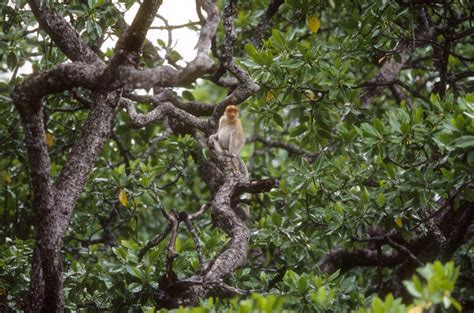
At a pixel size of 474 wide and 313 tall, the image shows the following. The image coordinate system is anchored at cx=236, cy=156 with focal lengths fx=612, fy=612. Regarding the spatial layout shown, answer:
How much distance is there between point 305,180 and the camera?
16.4 feet

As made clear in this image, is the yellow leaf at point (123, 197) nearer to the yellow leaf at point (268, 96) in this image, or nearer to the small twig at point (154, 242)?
the small twig at point (154, 242)

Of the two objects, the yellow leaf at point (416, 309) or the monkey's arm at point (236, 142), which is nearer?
the yellow leaf at point (416, 309)

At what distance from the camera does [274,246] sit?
5145mm

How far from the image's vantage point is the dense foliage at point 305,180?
4363mm

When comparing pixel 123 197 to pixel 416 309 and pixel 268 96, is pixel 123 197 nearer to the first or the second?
pixel 268 96

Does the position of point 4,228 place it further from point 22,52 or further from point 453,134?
point 453,134

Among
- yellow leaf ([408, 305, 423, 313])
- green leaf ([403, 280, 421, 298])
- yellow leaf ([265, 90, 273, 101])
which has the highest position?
yellow leaf ([265, 90, 273, 101])

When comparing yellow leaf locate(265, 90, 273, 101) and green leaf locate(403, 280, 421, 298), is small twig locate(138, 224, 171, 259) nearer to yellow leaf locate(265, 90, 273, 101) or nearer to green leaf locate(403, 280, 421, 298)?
yellow leaf locate(265, 90, 273, 101)

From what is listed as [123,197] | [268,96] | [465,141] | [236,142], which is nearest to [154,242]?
[123,197]

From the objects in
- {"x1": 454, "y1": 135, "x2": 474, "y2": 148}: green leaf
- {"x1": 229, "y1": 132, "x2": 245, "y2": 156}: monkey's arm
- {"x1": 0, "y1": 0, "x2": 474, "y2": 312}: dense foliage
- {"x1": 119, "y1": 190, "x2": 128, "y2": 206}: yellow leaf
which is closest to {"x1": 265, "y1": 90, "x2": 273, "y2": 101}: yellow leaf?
{"x1": 0, "y1": 0, "x2": 474, "y2": 312}: dense foliage

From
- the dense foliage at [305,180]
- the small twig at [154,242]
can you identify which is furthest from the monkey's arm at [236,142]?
the small twig at [154,242]

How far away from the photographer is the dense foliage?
4.36m

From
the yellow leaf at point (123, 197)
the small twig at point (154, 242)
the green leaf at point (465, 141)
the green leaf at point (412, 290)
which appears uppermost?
the yellow leaf at point (123, 197)

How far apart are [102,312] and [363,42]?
310 centimetres
